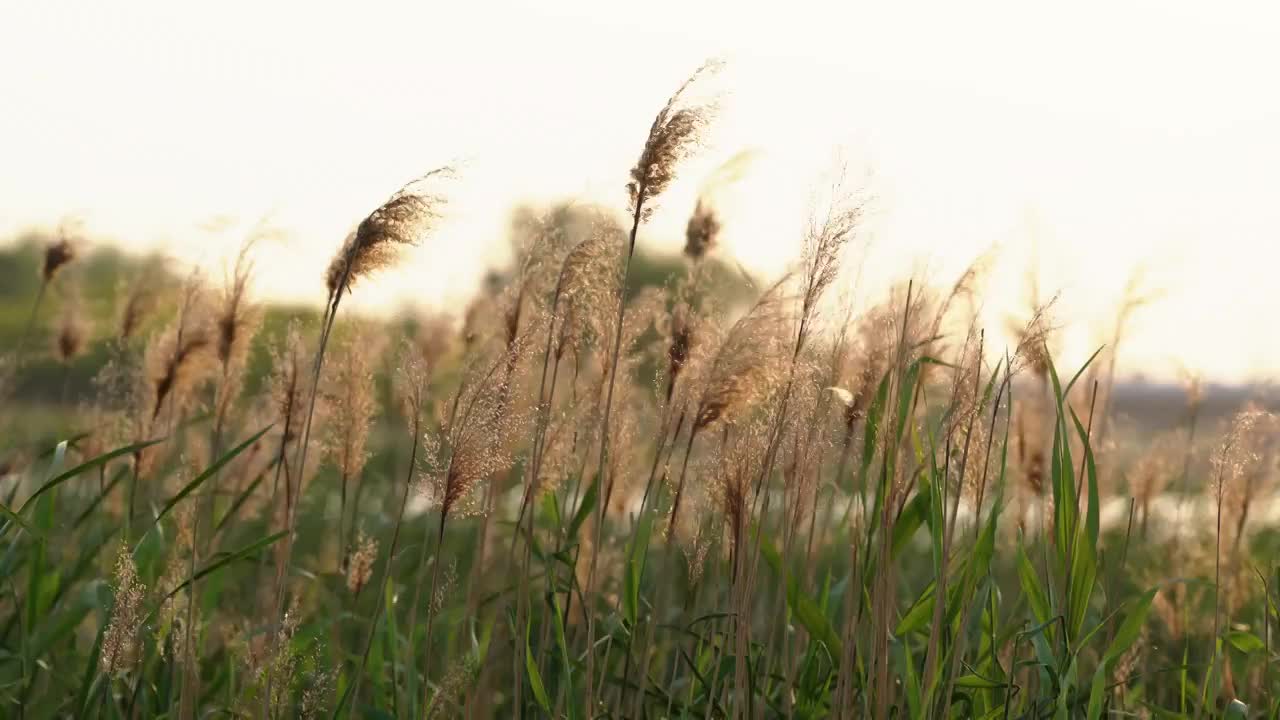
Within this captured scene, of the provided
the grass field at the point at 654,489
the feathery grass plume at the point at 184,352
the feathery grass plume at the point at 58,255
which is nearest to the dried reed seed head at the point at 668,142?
the grass field at the point at 654,489

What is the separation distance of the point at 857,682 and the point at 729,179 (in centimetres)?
125

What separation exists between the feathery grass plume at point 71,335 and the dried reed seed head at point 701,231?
2641mm

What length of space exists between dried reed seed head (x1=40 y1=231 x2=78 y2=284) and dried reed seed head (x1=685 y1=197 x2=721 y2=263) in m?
2.24

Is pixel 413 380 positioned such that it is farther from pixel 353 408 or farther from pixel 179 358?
pixel 179 358

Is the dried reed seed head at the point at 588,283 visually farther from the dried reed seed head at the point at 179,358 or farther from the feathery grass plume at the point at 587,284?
the dried reed seed head at the point at 179,358

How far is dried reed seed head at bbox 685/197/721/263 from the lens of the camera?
3.79m

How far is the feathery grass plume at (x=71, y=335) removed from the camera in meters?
5.37

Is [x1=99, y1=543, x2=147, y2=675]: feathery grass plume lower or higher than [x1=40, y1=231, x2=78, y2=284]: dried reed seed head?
lower

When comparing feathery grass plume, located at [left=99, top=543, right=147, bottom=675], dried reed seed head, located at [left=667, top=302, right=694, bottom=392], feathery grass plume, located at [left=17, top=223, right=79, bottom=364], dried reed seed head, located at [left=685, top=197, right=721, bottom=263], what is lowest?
feathery grass plume, located at [left=99, top=543, right=147, bottom=675]

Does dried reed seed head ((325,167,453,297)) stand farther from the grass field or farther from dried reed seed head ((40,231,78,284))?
dried reed seed head ((40,231,78,284))

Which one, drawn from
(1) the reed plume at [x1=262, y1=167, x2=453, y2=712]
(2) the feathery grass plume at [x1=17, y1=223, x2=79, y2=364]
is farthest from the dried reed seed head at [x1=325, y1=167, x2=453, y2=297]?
(2) the feathery grass plume at [x1=17, y1=223, x2=79, y2=364]

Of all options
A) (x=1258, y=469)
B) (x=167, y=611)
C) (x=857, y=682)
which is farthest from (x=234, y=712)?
(x=1258, y=469)

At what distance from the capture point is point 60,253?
4898 mm

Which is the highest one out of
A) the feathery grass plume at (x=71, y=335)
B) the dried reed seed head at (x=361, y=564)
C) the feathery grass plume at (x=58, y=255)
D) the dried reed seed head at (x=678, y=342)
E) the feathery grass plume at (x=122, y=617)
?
the feathery grass plume at (x=58, y=255)
